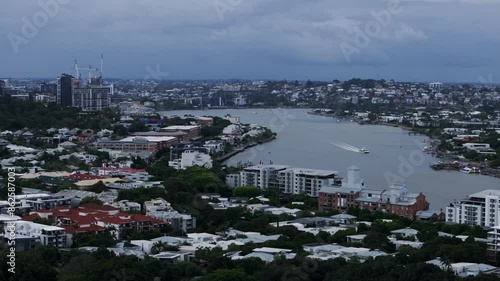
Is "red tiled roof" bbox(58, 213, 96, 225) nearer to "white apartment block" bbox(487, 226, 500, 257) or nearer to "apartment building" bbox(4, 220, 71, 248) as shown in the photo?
"apartment building" bbox(4, 220, 71, 248)

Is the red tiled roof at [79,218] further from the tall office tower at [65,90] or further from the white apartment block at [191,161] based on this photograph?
the tall office tower at [65,90]

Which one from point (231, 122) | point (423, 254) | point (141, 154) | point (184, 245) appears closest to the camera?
point (423, 254)

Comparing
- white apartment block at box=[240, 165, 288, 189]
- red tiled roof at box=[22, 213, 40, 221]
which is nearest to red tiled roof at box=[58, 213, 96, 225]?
red tiled roof at box=[22, 213, 40, 221]

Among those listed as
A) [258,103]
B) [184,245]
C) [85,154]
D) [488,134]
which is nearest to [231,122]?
[488,134]

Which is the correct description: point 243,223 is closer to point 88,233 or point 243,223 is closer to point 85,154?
point 88,233

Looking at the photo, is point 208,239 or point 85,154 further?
point 85,154

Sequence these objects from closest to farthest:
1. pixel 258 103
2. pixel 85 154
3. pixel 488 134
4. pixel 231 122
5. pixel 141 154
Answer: pixel 85 154 → pixel 141 154 → pixel 488 134 → pixel 231 122 → pixel 258 103

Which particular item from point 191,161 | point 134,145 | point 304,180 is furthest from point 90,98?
point 304,180

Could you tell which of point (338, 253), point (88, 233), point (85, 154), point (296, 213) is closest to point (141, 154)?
point (85, 154)
